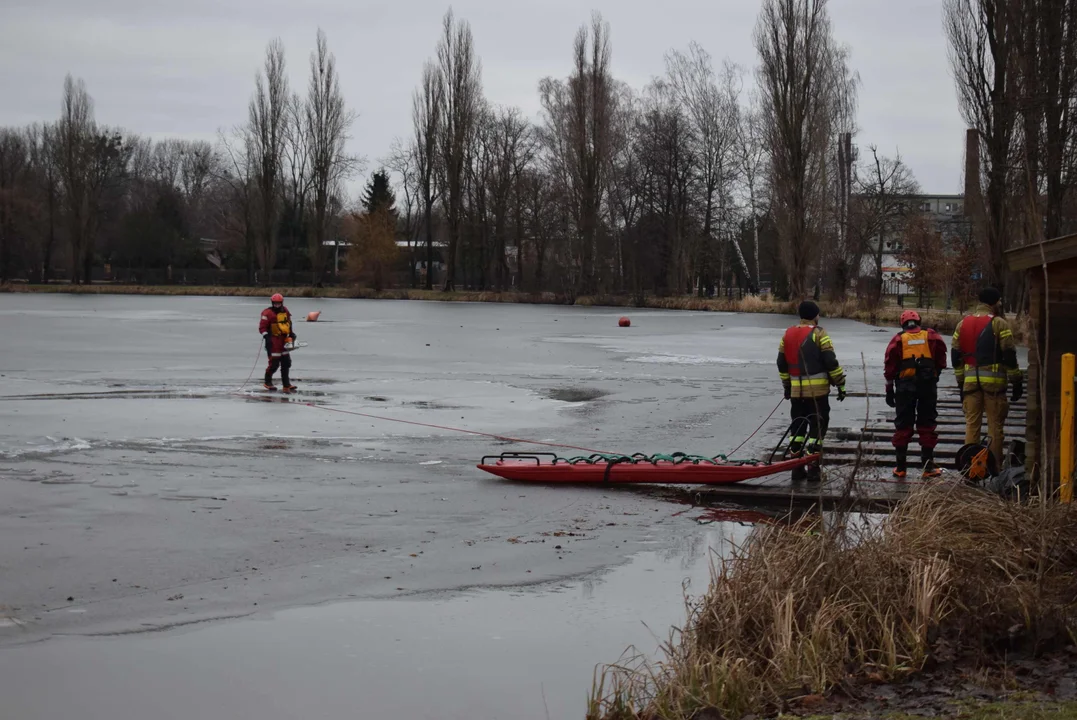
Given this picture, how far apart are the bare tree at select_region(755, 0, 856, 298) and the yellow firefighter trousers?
48.8m

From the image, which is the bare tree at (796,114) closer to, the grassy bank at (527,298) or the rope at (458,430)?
the grassy bank at (527,298)

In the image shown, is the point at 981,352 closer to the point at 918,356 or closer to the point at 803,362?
the point at 918,356

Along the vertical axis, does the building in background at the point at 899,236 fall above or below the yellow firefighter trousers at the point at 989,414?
above

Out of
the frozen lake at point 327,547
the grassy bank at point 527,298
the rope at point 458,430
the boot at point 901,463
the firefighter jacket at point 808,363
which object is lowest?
the frozen lake at point 327,547

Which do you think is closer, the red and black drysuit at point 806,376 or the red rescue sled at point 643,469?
the red rescue sled at point 643,469

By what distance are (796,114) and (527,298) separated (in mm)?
24022

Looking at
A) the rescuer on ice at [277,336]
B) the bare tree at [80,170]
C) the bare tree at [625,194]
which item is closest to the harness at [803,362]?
the rescuer on ice at [277,336]

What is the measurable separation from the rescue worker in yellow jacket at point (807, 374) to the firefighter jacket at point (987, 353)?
1.27m

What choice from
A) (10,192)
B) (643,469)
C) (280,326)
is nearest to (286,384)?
(280,326)

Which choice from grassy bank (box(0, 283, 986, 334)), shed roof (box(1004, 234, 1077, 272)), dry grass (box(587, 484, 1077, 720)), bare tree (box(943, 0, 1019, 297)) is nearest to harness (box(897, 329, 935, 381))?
shed roof (box(1004, 234, 1077, 272))

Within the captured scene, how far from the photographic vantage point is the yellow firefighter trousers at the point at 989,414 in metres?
11.8

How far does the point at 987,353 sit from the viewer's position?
11750 millimetres

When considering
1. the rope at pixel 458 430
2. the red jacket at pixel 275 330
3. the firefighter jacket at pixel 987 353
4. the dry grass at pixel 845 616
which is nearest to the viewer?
the dry grass at pixel 845 616

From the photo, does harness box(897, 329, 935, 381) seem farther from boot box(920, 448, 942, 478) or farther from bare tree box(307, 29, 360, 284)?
bare tree box(307, 29, 360, 284)
